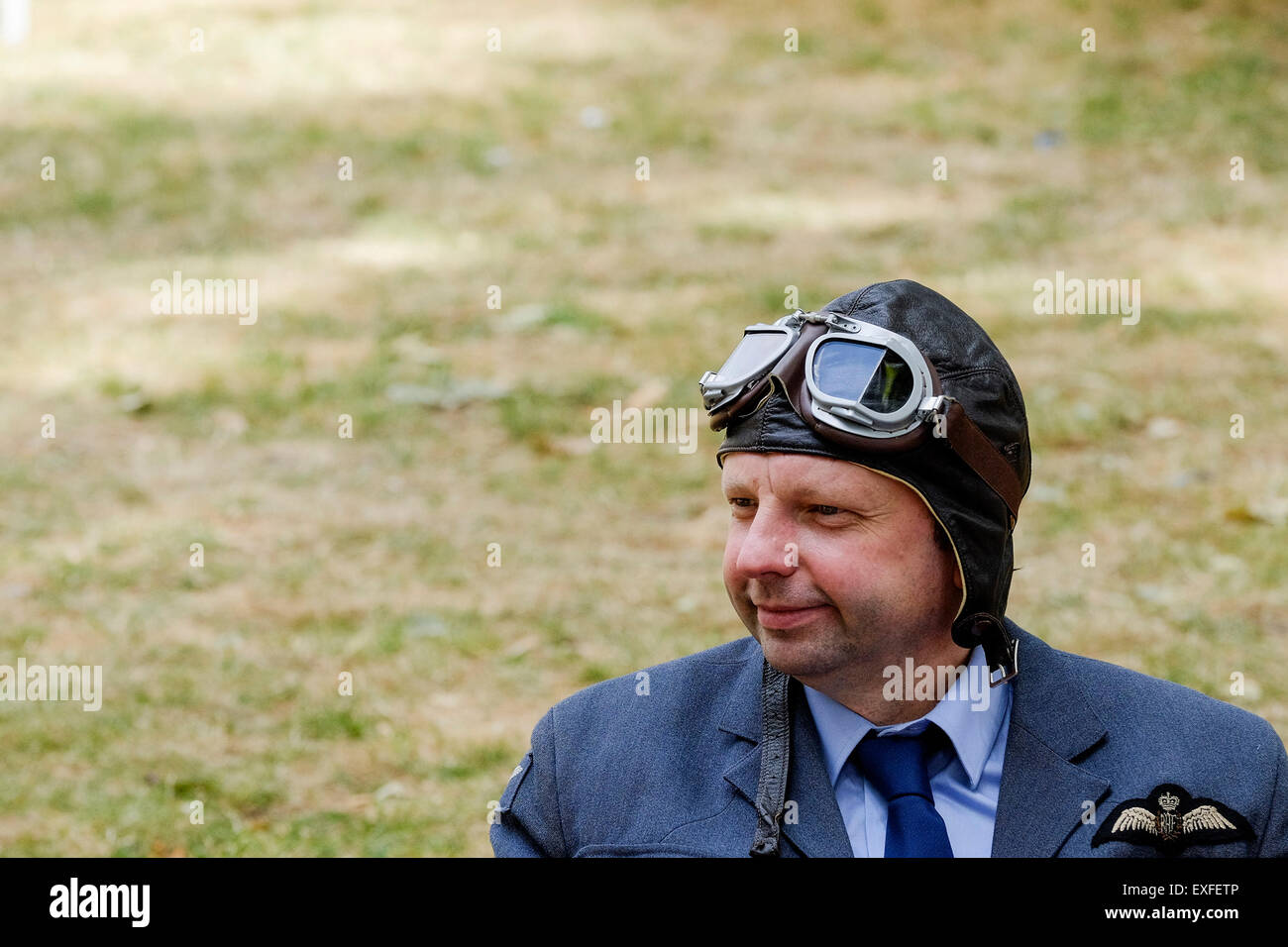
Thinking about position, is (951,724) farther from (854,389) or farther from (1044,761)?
(854,389)

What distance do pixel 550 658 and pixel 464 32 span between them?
8.75 metres

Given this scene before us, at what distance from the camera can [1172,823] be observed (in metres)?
2.51

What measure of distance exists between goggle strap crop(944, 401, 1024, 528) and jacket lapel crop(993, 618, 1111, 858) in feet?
1.03

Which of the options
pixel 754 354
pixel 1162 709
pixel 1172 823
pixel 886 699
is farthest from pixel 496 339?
pixel 1172 823

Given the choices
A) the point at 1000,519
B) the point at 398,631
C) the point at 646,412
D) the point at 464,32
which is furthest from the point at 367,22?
the point at 1000,519

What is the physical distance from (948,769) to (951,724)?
0.08 meters

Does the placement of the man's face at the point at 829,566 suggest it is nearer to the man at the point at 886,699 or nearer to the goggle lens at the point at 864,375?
the man at the point at 886,699

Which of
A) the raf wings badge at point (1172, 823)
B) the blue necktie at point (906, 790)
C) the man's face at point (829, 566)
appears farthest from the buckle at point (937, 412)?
the raf wings badge at point (1172, 823)

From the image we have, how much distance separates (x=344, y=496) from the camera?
24.2 feet

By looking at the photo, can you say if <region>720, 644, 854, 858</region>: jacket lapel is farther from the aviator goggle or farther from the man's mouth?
the aviator goggle

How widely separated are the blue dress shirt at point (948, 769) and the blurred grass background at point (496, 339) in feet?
7.76

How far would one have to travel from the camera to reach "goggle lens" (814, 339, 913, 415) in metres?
2.57

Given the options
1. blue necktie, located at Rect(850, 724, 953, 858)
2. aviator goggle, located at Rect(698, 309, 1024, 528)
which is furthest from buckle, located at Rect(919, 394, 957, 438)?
blue necktie, located at Rect(850, 724, 953, 858)

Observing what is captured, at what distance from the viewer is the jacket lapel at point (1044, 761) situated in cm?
255
